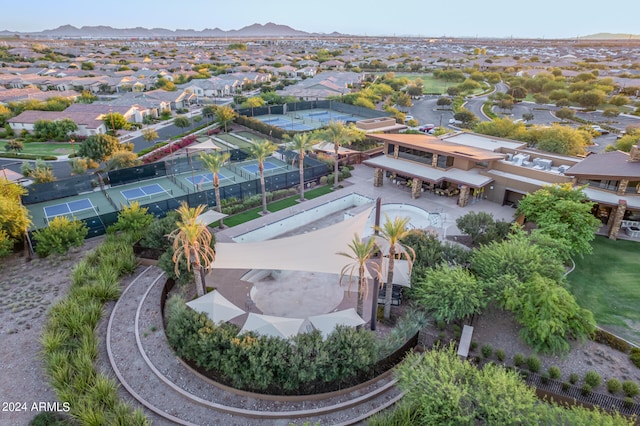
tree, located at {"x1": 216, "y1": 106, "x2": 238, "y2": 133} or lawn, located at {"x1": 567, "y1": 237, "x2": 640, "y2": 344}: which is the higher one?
tree, located at {"x1": 216, "y1": 106, "x2": 238, "y2": 133}

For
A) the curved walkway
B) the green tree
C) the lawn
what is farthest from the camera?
the green tree

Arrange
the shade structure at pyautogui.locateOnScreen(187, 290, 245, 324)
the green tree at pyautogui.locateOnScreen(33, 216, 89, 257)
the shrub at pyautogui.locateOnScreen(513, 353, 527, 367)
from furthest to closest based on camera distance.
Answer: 1. the green tree at pyautogui.locateOnScreen(33, 216, 89, 257)
2. the shade structure at pyautogui.locateOnScreen(187, 290, 245, 324)
3. the shrub at pyautogui.locateOnScreen(513, 353, 527, 367)

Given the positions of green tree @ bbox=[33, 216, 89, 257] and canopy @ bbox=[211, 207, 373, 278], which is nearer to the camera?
canopy @ bbox=[211, 207, 373, 278]

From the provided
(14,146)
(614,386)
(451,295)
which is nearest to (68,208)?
(14,146)

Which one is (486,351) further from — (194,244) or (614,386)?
(194,244)

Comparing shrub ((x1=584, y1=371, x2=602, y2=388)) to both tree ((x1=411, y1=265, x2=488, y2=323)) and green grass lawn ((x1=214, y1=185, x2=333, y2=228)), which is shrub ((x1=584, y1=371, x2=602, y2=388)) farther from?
green grass lawn ((x1=214, y1=185, x2=333, y2=228))

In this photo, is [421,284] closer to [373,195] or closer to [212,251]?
[212,251]

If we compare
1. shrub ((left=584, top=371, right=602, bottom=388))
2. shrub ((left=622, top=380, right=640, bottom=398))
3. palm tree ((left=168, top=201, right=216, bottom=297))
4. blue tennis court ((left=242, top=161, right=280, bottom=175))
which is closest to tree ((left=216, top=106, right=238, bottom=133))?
blue tennis court ((left=242, top=161, right=280, bottom=175))
